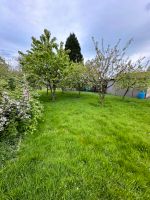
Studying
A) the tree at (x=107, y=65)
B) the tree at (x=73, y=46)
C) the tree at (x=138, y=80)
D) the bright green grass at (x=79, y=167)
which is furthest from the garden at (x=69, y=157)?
the tree at (x=73, y=46)

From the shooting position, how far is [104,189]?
219cm

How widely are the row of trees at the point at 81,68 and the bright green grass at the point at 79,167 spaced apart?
5.22m

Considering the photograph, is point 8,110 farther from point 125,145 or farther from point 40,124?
point 125,145

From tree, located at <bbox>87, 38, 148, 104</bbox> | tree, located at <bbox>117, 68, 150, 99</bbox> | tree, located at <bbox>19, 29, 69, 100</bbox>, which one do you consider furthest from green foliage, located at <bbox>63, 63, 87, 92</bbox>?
tree, located at <bbox>117, 68, 150, 99</bbox>

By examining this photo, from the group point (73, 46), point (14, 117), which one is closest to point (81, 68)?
point (14, 117)

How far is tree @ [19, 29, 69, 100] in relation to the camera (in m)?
9.65

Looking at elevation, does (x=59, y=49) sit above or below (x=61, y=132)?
above

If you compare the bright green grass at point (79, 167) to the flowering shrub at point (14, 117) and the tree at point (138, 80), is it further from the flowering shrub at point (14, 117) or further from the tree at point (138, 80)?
the tree at point (138, 80)

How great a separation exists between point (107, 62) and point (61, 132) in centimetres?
578

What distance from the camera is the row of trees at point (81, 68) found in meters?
8.66

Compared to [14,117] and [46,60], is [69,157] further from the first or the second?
[46,60]

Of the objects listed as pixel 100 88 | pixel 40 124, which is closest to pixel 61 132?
pixel 40 124

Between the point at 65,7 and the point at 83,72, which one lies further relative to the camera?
the point at 83,72

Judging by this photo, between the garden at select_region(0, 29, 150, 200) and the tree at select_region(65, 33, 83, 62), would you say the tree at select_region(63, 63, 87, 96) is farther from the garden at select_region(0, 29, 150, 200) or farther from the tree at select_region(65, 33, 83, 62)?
the tree at select_region(65, 33, 83, 62)
